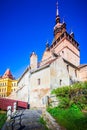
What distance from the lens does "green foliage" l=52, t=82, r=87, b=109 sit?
59.8 ft

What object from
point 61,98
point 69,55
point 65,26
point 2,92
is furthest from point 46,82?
point 2,92

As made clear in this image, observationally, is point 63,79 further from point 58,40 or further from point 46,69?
point 58,40

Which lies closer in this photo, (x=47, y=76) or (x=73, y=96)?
(x=73, y=96)

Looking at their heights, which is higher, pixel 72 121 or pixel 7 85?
pixel 7 85

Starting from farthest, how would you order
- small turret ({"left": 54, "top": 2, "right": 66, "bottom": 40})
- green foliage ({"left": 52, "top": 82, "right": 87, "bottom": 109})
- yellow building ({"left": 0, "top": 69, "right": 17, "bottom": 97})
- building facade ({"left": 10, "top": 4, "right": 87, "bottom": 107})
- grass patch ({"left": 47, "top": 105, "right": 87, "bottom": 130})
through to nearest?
yellow building ({"left": 0, "top": 69, "right": 17, "bottom": 97})
small turret ({"left": 54, "top": 2, "right": 66, "bottom": 40})
building facade ({"left": 10, "top": 4, "right": 87, "bottom": 107})
green foliage ({"left": 52, "top": 82, "right": 87, "bottom": 109})
grass patch ({"left": 47, "top": 105, "right": 87, "bottom": 130})

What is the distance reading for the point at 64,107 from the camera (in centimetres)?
1864

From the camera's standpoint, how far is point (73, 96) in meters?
19.2

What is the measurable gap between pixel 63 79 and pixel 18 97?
11985 mm

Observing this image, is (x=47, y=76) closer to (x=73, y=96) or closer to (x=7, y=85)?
(x=73, y=96)

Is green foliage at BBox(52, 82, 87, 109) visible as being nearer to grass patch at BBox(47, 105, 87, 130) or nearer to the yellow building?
grass patch at BBox(47, 105, 87, 130)

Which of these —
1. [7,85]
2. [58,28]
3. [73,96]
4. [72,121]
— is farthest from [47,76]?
[7,85]

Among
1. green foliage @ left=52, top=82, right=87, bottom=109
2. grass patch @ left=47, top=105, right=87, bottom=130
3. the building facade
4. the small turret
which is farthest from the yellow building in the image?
grass patch @ left=47, top=105, right=87, bottom=130

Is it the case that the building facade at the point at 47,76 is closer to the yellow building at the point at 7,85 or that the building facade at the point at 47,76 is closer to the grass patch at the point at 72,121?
the grass patch at the point at 72,121

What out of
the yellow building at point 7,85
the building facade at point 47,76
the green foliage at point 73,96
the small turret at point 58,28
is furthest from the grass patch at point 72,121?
the yellow building at point 7,85
